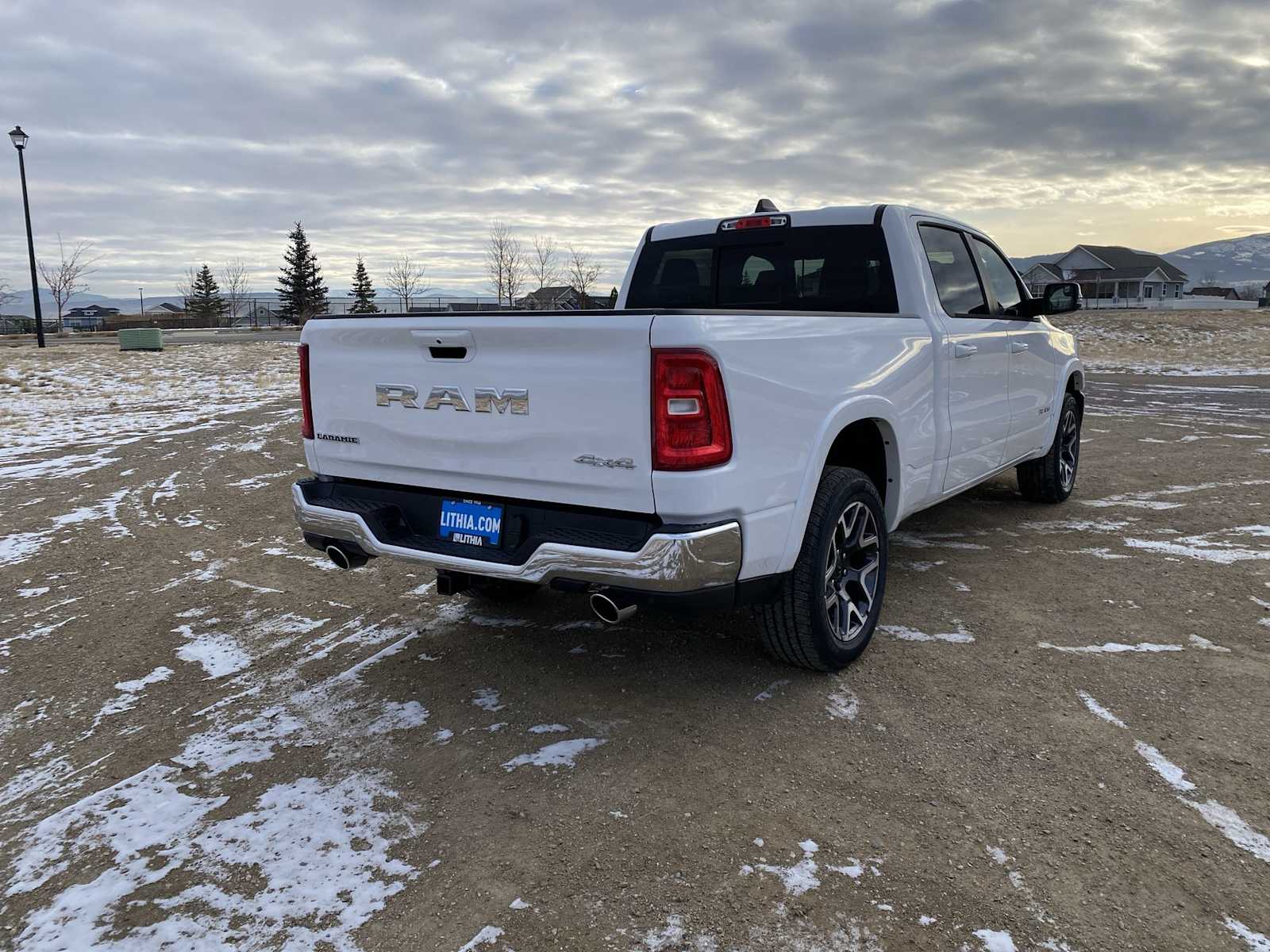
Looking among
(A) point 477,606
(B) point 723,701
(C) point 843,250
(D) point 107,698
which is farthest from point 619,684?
(C) point 843,250

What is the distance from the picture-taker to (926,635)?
420cm

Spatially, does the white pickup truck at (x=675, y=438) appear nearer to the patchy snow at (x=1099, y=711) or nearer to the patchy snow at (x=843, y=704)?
the patchy snow at (x=843, y=704)

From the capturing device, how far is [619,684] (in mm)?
3721

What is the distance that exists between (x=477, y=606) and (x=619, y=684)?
4.32ft

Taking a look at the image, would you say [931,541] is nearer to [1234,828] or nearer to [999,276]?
[999,276]

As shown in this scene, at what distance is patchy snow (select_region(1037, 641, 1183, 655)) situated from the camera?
156 inches

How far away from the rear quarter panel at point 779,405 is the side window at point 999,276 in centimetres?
183

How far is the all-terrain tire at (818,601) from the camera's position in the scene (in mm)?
3430

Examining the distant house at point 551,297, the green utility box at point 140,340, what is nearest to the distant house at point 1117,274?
the distant house at point 551,297

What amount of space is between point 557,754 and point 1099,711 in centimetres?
209

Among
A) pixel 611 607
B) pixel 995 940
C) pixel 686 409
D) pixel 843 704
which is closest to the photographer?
pixel 995 940

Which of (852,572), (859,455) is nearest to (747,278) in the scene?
(859,455)

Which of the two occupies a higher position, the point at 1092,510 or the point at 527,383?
the point at 527,383

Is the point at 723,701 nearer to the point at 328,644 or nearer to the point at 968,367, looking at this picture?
the point at 328,644
